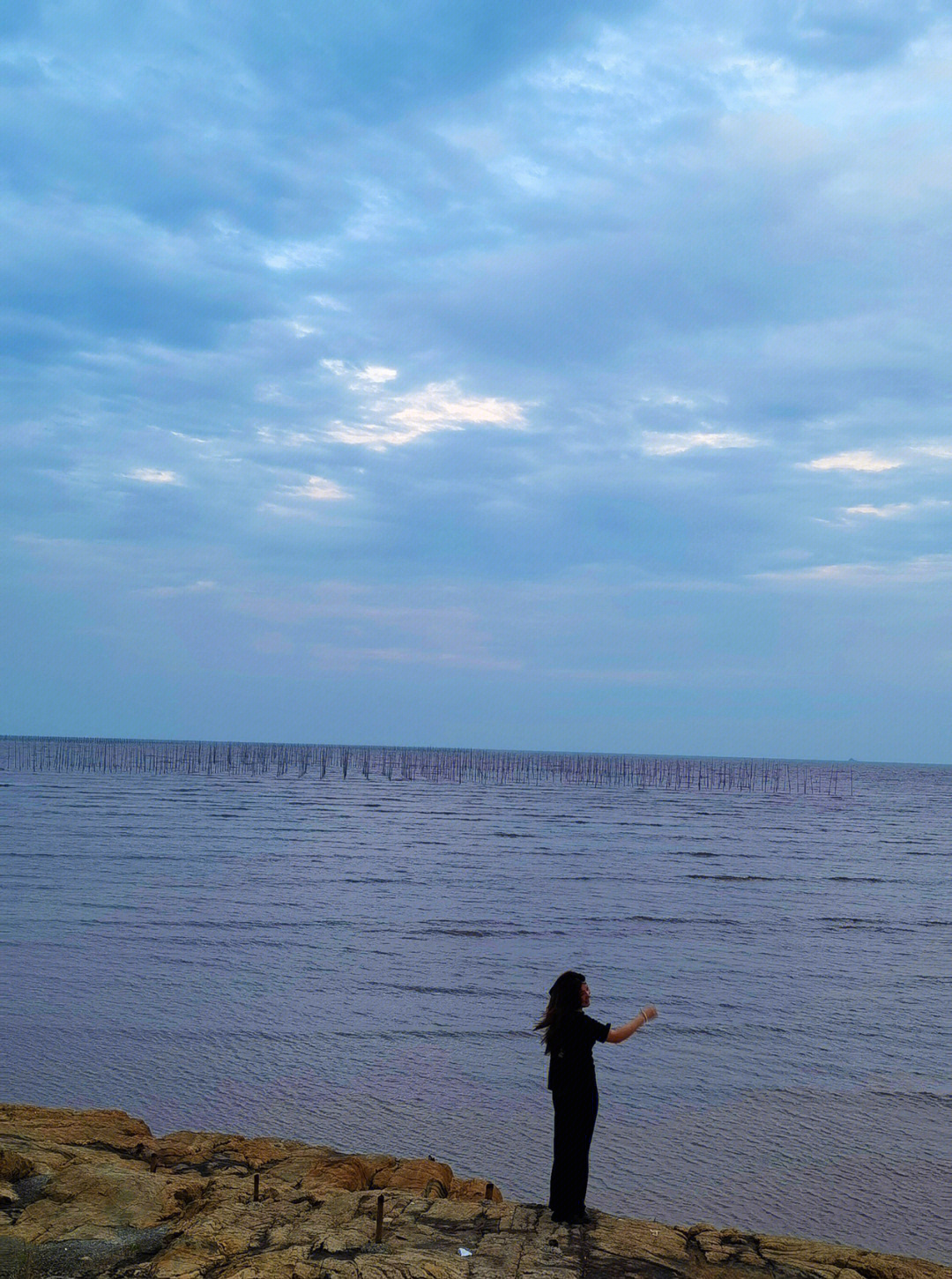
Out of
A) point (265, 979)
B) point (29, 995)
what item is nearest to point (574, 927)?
point (265, 979)

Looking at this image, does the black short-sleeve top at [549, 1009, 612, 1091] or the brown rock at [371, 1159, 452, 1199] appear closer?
the black short-sleeve top at [549, 1009, 612, 1091]

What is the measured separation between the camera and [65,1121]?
372 inches

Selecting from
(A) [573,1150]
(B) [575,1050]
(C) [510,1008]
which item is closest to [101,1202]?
(A) [573,1150]

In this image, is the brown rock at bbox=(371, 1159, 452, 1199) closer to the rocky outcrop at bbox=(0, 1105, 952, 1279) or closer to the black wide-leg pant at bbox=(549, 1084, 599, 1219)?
the rocky outcrop at bbox=(0, 1105, 952, 1279)

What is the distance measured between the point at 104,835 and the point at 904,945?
3084 centimetres

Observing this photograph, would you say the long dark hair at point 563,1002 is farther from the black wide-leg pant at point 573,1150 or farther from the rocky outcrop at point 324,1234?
the rocky outcrop at point 324,1234

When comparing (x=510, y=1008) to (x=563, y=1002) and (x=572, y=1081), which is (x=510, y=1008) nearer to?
(x=572, y=1081)

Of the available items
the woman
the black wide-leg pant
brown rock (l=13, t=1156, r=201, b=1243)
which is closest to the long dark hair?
the woman

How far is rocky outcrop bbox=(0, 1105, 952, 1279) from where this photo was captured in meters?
5.95

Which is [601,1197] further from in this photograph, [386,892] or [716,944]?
[386,892]

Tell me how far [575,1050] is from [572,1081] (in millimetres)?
249

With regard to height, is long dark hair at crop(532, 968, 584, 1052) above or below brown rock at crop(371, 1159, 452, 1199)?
above

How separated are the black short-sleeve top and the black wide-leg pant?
7cm

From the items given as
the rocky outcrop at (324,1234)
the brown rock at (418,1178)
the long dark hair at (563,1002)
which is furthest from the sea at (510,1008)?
the long dark hair at (563,1002)
